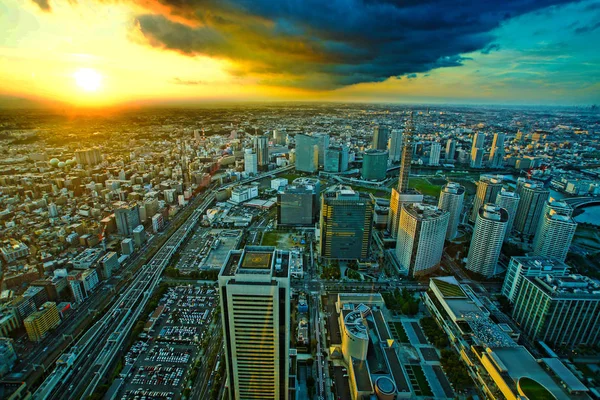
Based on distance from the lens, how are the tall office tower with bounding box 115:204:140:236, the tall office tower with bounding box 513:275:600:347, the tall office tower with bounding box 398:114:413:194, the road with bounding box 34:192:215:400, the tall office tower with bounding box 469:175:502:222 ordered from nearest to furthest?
the road with bounding box 34:192:215:400 < the tall office tower with bounding box 513:275:600:347 < the tall office tower with bounding box 398:114:413:194 < the tall office tower with bounding box 115:204:140:236 < the tall office tower with bounding box 469:175:502:222

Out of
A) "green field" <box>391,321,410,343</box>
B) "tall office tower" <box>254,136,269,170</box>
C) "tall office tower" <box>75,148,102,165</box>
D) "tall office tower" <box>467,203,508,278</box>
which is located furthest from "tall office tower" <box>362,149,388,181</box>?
"tall office tower" <box>75,148,102,165</box>

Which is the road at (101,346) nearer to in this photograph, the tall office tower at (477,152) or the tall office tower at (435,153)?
the tall office tower at (435,153)

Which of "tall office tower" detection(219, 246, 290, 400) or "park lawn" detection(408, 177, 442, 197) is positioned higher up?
"tall office tower" detection(219, 246, 290, 400)

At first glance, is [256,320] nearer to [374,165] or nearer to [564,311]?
[564,311]

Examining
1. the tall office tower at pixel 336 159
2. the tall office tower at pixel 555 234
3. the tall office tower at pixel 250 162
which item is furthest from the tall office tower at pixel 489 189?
the tall office tower at pixel 250 162

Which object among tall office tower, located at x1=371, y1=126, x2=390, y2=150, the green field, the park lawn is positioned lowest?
the green field

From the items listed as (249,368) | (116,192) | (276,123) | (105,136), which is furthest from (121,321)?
A: (276,123)

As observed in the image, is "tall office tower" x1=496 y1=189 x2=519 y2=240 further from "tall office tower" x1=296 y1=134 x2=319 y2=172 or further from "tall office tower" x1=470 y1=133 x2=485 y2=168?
"tall office tower" x1=296 y1=134 x2=319 y2=172
